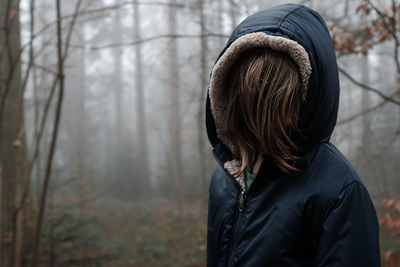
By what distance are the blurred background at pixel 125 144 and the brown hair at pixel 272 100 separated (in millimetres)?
1406

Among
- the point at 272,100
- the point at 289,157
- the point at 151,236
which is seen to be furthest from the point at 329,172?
the point at 151,236

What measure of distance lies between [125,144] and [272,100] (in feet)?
52.8

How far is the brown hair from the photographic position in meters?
1.16

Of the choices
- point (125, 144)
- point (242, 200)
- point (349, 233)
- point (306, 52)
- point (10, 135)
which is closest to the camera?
point (349, 233)

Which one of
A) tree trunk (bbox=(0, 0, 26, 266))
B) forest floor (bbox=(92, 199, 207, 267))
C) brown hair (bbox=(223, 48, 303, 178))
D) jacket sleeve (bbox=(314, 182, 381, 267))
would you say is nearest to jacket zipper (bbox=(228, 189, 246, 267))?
brown hair (bbox=(223, 48, 303, 178))

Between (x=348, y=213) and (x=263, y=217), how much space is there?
30cm

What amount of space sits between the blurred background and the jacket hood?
4.62ft

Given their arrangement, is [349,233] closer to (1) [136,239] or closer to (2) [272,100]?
(2) [272,100]

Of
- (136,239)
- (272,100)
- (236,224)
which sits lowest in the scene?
(136,239)

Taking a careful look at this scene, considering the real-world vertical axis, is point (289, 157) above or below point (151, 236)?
above

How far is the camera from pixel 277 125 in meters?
1.17

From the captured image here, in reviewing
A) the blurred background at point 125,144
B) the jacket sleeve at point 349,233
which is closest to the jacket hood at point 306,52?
the jacket sleeve at point 349,233

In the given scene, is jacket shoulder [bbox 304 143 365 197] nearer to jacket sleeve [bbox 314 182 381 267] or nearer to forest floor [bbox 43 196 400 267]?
jacket sleeve [bbox 314 182 381 267]

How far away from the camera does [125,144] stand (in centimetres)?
1672
